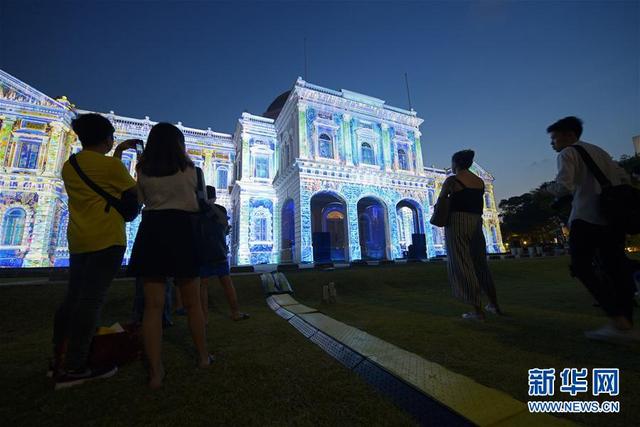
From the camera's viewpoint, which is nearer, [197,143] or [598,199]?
[598,199]

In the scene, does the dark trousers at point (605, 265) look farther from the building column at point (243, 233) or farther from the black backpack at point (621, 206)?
the building column at point (243, 233)

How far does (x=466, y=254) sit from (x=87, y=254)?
3610 millimetres

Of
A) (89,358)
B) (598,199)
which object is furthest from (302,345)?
(598,199)

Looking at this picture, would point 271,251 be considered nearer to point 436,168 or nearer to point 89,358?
point 89,358

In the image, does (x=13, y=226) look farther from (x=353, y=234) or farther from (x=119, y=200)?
(x=119, y=200)

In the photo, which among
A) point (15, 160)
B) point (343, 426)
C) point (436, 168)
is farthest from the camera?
point (436, 168)

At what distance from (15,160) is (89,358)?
903 inches

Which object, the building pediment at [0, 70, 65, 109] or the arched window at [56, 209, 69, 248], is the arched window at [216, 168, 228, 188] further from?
the building pediment at [0, 70, 65, 109]

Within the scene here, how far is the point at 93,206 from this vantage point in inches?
75.7

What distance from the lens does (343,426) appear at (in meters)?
1.05

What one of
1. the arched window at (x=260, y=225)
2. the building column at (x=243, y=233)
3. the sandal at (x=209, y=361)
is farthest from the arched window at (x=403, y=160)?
the sandal at (x=209, y=361)

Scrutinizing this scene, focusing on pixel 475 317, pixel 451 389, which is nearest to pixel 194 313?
pixel 451 389

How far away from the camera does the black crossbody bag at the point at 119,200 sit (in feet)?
6.31

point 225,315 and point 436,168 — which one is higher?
point 436,168
